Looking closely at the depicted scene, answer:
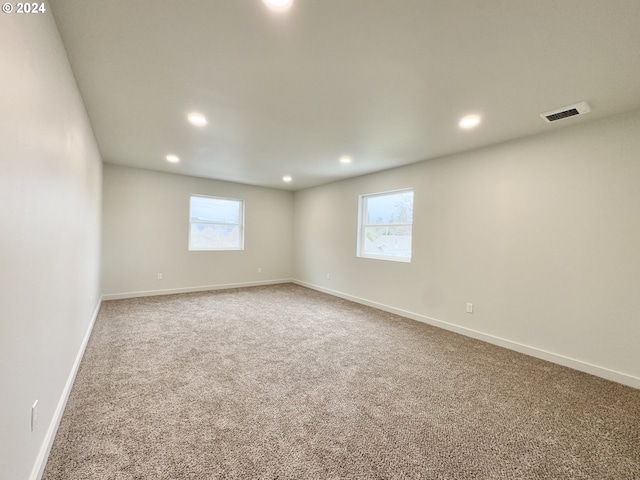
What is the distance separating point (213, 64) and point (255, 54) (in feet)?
1.12

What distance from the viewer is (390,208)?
477 centimetres

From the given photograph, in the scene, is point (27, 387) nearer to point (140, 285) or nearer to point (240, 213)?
point (140, 285)

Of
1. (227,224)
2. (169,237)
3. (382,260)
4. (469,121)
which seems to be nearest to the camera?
(469,121)

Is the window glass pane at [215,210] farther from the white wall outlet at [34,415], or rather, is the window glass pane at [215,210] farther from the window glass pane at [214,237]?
the white wall outlet at [34,415]

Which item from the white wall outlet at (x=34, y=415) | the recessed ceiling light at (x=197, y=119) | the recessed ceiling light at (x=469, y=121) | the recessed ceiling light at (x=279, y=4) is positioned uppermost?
the recessed ceiling light at (x=469, y=121)

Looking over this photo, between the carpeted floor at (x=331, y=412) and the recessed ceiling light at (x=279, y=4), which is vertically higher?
the recessed ceiling light at (x=279, y=4)

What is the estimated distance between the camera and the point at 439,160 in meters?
3.93

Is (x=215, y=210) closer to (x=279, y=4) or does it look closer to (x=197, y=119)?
(x=197, y=119)

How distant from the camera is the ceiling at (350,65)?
147cm

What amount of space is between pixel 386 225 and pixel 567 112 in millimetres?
2707

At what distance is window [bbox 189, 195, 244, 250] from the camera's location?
18.9 ft

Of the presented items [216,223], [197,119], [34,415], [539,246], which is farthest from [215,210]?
[539,246]

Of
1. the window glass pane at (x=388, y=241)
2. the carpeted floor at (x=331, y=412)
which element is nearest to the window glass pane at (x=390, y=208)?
the window glass pane at (x=388, y=241)

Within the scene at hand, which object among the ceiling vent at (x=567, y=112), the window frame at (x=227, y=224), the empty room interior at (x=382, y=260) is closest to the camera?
the empty room interior at (x=382, y=260)
